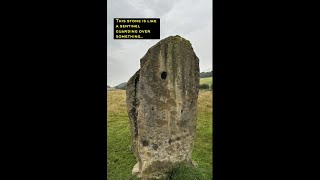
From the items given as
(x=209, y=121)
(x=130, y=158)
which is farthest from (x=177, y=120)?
(x=209, y=121)

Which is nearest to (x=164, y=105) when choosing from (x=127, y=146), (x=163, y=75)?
(x=163, y=75)

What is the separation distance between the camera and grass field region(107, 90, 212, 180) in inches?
382

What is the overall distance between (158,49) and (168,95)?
4.21 feet

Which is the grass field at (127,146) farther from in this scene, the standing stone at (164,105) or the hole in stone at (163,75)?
the hole in stone at (163,75)

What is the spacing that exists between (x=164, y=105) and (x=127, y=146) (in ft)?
17.6

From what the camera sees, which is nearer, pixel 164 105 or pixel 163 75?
pixel 164 105

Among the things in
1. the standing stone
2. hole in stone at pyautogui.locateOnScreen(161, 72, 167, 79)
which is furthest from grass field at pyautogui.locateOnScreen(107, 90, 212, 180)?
hole in stone at pyautogui.locateOnScreen(161, 72, 167, 79)

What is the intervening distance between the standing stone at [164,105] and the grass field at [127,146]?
0.57 meters

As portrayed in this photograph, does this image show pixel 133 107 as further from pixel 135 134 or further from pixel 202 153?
pixel 202 153

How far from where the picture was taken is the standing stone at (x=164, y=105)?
9.20 metres

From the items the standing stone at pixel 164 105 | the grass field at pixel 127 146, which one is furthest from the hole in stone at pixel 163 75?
the grass field at pixel 127 146

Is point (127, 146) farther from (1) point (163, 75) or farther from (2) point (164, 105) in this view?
(1) point (163, 75)

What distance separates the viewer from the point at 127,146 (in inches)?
551

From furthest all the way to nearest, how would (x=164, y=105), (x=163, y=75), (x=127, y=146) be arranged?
(x=127, y=146)
(x=163, y=75)
(x=164, y=105)
